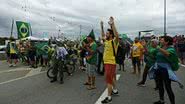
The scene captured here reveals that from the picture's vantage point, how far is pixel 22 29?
26.7 metres

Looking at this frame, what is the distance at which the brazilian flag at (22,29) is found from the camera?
2618 centimetres

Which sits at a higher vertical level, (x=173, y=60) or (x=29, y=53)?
(x=173, y=60)

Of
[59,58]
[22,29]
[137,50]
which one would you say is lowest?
[59,58]

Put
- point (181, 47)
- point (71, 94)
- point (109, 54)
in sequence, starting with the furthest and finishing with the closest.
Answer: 1. point (181, 47)
2. point (71, 94)
3. point (109, 54)

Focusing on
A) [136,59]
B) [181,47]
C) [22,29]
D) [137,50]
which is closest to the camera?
[137,50]

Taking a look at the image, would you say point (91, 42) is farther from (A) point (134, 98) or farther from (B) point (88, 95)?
(A) point (134, 98)

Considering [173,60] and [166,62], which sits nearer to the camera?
[173,60]

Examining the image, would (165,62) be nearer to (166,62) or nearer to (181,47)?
(166,62)

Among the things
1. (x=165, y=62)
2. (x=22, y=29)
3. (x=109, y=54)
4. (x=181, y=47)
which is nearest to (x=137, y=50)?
(x=109, y=54)

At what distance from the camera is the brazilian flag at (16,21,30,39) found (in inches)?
1031

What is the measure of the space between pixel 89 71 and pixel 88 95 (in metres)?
1.51

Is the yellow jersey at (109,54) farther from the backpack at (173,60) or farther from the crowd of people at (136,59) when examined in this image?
the backpack at (173,60)

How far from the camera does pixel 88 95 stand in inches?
362

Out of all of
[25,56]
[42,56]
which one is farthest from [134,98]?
[25,56]
